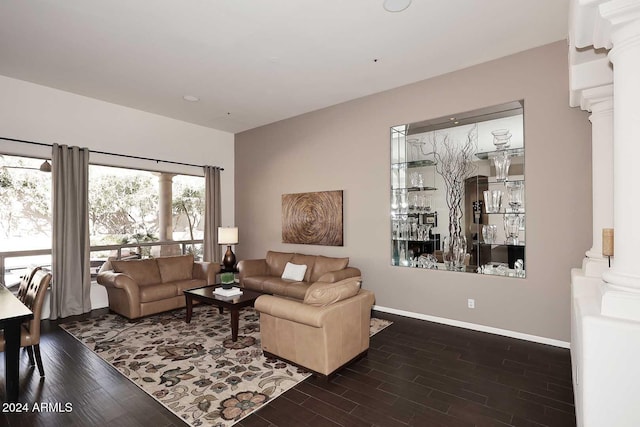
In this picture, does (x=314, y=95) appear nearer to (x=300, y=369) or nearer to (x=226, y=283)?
(x=226, y=283)

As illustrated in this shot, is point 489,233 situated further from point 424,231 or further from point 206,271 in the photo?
point 206,271

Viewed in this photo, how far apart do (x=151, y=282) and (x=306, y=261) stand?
7.98 ft

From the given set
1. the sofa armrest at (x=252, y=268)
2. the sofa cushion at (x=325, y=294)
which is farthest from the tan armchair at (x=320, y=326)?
the sofa armrest at (x=252, y=268)

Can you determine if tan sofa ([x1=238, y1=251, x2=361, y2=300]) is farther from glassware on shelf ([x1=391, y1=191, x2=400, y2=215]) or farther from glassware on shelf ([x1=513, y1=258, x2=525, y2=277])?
glassware on shelf ([x1=513, y1=258, x2=525, y2=277])

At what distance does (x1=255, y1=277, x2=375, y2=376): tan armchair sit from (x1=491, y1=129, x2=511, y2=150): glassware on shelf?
8.39 feet

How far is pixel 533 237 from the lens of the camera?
3852 millimetres

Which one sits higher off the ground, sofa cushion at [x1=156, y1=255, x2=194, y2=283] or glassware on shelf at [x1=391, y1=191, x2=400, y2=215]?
glassware on shelf at [x1=391, y1=191, x2=400, y2=215]

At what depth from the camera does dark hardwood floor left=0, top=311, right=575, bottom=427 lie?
2381 mm

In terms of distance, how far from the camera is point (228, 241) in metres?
6.34

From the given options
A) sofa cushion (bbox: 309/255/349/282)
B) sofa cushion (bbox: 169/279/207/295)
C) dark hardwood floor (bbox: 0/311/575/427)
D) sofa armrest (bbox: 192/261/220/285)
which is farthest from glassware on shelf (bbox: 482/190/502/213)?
sofa cushion (bbox: 169/279/207/295)

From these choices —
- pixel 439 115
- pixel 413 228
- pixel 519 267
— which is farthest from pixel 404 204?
pixel 519 267

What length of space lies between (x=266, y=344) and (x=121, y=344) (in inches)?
69.5

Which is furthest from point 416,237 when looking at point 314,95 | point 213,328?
point 213,328

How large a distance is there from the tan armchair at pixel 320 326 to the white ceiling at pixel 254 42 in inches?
103
